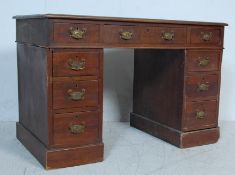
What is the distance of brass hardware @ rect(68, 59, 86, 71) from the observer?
88.0 inches

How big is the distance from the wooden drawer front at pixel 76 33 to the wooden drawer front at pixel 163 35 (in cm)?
34

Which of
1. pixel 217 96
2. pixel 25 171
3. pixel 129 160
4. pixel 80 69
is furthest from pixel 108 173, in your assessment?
pixel 217 96

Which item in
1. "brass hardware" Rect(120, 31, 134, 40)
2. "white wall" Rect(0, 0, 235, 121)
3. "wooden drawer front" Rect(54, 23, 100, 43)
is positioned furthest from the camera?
"white wall" Rect(0, 0, 235, 121)

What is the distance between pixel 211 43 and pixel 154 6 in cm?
86

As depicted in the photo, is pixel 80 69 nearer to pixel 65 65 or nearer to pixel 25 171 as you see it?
pixel 65 65

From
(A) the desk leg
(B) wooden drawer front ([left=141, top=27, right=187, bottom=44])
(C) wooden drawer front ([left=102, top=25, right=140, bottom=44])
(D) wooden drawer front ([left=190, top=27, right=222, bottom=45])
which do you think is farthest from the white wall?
(C) wooden drawer front ([left=102, top=25, right=140, bottom=44])

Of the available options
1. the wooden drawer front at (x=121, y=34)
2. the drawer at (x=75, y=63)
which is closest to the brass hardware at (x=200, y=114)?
the wooden drawer front at (x=121, y=34)

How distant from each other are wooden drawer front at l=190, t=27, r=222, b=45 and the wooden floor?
730 millimetres

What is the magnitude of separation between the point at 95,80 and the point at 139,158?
1.89ft

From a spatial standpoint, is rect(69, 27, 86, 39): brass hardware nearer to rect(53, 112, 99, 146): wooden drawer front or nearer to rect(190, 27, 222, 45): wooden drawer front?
rect(53, 112, 99, 146): wooden drawer front

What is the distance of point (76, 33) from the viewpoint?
2.21m

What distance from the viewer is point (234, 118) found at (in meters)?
3.69

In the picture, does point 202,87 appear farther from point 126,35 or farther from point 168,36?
point 126,35

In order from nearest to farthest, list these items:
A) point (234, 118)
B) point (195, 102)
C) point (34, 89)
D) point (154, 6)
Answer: point (34, 89) → point (195, 102) → point (154, 6) → point (234, 118)
